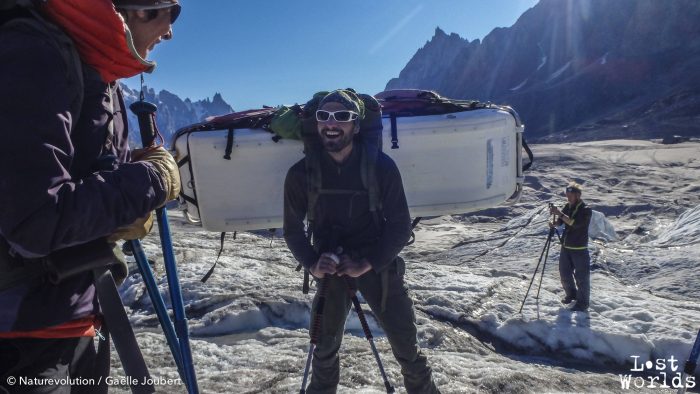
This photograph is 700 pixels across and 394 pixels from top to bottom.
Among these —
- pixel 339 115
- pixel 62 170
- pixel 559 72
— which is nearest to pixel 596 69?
pixel 559 72

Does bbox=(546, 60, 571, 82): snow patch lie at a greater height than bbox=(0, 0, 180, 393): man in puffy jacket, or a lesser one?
greater

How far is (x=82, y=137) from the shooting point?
1.82m

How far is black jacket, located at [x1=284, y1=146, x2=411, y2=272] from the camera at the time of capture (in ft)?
12.2

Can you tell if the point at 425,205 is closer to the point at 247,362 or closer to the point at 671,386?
the point at 247,362

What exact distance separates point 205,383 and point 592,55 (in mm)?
108285

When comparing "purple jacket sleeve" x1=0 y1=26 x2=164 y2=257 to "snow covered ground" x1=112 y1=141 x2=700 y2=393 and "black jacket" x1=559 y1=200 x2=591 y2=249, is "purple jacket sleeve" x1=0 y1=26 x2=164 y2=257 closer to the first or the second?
"snow covered ground" x1=112 y1=141 x2=700 y2=393

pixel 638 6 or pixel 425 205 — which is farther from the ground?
pixel 638 6

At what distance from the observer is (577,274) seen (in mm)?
9727

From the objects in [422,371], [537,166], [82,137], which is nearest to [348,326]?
[422,371]

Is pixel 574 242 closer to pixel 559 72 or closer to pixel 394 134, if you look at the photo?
pixel 394 134

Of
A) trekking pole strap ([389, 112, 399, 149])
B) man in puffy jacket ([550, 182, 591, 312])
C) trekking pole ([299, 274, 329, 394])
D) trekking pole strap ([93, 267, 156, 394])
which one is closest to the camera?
trekking pole strap ([93, 267, 156, 394])

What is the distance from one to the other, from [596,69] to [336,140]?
3943 inches

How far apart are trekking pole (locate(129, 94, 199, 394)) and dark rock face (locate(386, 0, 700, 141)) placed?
5989cm

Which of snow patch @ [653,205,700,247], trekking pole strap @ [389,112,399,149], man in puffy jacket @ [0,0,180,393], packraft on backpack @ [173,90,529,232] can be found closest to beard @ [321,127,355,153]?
packraft on backpack @ [173,90,529,232]
